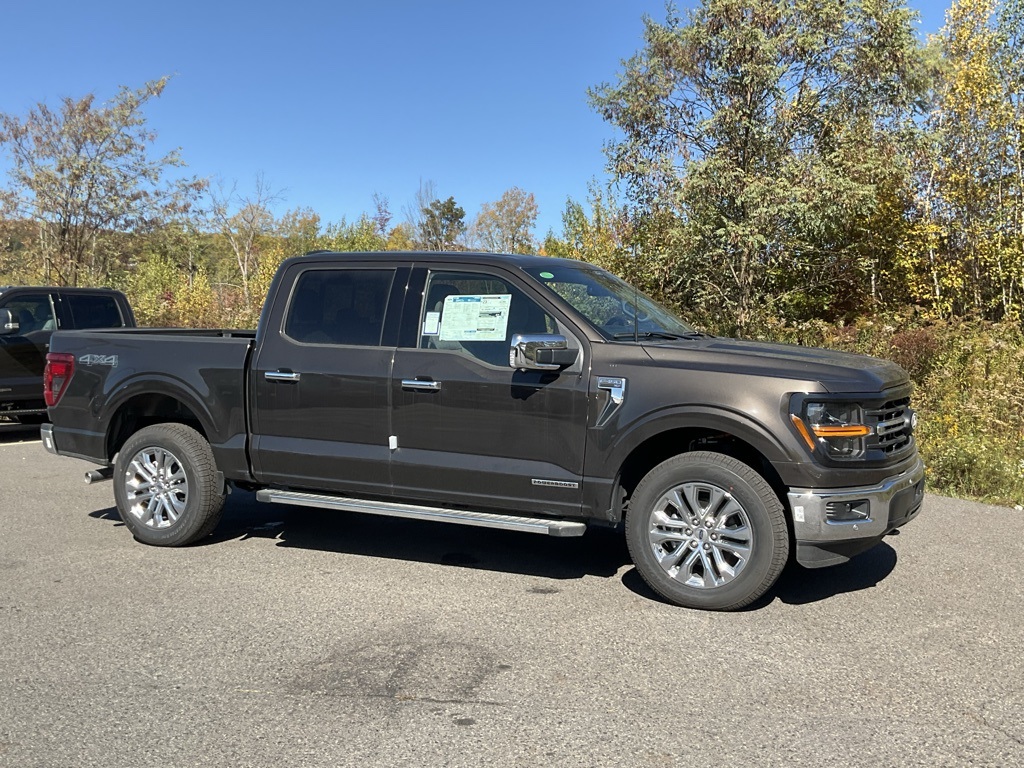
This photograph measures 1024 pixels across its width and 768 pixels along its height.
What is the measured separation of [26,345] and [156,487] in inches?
250

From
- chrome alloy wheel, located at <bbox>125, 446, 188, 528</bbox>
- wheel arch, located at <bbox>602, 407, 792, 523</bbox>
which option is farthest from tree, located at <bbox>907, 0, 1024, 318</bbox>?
chrome alloy wheel, located at <bbox>125, 446, 188, 528</bbox>

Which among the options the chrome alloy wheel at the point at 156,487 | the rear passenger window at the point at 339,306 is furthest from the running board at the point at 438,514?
the rear passenger window at the point at 339,306

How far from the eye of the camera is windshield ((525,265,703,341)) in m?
5.57

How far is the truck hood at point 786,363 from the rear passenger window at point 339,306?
1.78 meters

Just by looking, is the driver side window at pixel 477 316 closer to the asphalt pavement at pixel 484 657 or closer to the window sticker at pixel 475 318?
the window sticker at pixel 475 318

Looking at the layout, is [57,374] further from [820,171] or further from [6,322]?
[820,171]

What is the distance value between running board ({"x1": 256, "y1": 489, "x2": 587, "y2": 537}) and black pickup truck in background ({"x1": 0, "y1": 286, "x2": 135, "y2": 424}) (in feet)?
22.8

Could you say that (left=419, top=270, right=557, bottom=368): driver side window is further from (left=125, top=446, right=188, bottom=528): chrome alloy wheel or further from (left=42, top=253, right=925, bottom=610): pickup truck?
(left=125, top=446, right=188, bottom=528): chrome alloy wheel

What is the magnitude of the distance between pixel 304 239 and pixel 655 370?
41390 mm

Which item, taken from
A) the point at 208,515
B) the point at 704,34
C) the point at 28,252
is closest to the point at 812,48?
the point at 704,34

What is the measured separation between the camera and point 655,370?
5.11 m

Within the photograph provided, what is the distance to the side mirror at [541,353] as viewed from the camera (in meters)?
5.12

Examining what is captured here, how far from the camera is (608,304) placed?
19.0ft

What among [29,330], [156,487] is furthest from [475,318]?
[29,330]
